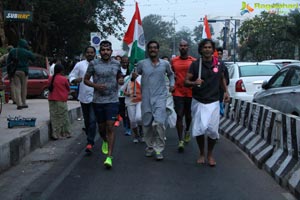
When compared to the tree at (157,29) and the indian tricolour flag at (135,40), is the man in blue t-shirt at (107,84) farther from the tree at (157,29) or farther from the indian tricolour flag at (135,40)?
the tree at (157,29)

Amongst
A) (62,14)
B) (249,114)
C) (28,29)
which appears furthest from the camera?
(62,14)

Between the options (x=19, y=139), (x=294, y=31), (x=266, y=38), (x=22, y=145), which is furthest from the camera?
(x=266, y=38)

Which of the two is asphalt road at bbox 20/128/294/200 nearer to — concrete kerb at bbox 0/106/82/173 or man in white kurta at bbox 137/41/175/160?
man in white kurta at bbox 137/41/175/160

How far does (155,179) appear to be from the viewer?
6.61 meters

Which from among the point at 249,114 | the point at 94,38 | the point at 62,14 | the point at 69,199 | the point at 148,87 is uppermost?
the point at 62,14

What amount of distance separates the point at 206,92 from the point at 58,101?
397 centimetres

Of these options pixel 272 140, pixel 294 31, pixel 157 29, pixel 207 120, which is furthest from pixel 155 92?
pixel 157 29

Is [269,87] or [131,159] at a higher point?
[269,87]

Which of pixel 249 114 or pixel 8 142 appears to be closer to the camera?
pixel 8 142

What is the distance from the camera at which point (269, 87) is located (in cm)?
994

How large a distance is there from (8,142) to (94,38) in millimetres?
13038

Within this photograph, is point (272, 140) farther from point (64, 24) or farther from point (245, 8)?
point (245, 8)

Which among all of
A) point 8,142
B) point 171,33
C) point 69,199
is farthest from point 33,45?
point 171,33

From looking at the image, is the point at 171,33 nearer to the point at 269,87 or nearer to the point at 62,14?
the point at 62,14
